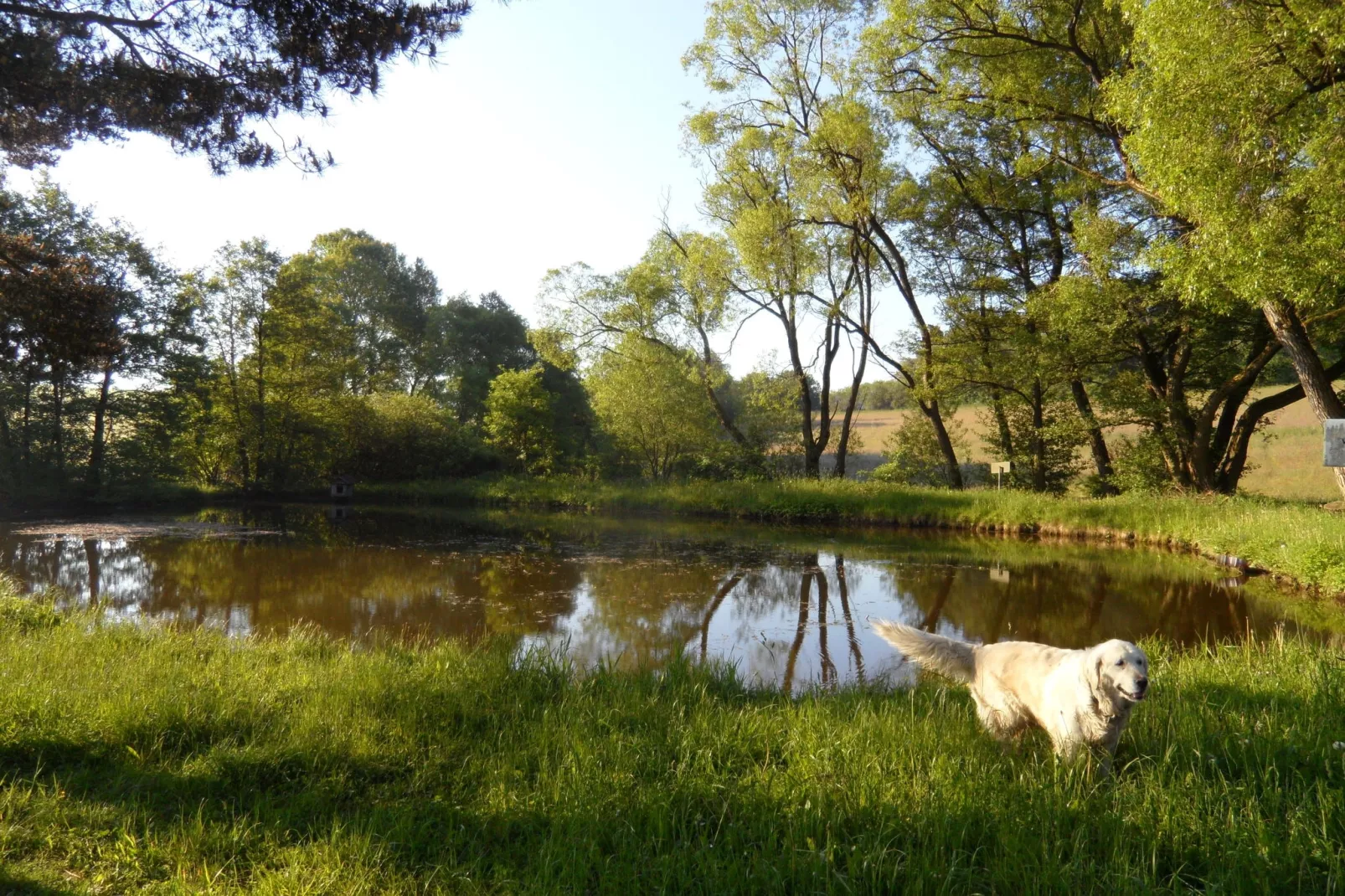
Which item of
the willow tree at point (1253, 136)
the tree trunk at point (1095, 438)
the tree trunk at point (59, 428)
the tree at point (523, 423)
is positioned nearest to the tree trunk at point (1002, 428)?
the tree trunk at point (1095, 438)

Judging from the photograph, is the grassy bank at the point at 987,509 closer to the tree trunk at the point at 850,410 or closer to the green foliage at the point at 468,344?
the tree trunk at the point at 850,410

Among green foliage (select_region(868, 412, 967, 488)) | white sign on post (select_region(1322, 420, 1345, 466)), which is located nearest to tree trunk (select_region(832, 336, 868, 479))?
green foliage (select_region(868, 412, 967, 488))

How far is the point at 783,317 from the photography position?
26812 mm

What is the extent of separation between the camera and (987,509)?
19.4 metres

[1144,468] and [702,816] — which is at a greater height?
[1144,468]

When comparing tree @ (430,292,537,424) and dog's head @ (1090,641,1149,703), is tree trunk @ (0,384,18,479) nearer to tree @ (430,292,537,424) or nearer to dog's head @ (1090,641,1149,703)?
tree @ (430,292,537,424)

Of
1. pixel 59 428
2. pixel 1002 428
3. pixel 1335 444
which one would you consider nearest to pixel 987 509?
pixel 1002 428

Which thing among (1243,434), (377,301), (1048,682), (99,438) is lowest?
(1048,682)

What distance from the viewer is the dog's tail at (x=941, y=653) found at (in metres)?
4.14

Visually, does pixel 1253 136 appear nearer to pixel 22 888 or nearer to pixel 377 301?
pixel 22 888

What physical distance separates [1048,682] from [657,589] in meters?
8.48

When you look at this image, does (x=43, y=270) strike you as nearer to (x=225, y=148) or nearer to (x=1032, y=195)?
(x=225, y=148)

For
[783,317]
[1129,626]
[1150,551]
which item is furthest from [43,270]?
[783,317]

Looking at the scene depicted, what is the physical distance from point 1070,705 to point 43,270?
Result: 29.5 feet
